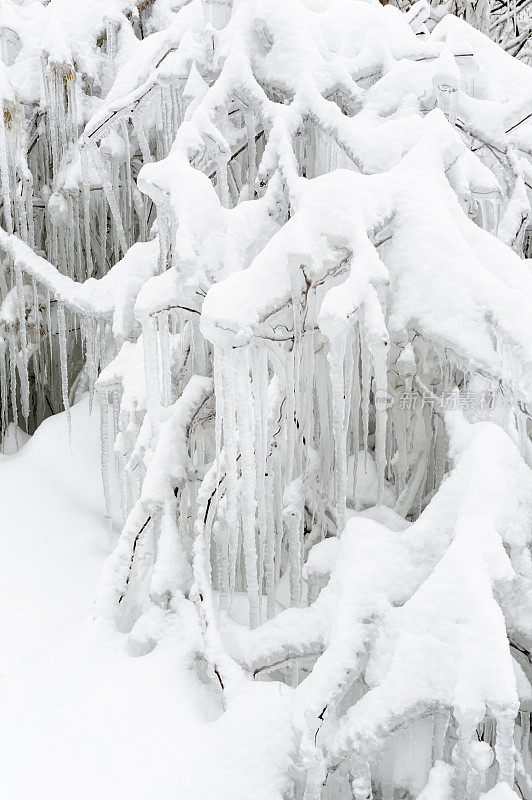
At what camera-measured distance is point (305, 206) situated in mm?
1972

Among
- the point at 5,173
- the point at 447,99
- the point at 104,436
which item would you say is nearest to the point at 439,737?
the point at 104,436

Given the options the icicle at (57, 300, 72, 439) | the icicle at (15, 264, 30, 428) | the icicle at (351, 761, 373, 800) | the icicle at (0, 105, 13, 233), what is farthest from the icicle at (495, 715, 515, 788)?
the icicle at (0, 105, 13, 233)

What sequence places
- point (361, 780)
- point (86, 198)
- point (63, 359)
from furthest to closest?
point (86, 198) < point (63, 359) < point (361, 780)

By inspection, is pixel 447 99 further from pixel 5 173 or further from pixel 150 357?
pixel 5 173

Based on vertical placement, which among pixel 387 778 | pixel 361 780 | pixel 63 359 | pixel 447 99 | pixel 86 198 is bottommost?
pixel 387 778

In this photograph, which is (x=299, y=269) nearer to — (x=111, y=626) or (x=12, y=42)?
(x=111, y=626)

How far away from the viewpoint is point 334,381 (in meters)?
1.78

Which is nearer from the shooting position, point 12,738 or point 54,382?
point 12,738

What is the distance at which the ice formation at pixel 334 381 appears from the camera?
1.64 m

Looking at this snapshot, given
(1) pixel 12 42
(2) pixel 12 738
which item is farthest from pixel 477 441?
(1) pixel 12 42

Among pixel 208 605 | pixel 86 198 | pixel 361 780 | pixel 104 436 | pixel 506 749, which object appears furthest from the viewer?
pixel 86 198

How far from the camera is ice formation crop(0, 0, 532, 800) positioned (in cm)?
164

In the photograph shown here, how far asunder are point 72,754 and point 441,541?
3.50 feet

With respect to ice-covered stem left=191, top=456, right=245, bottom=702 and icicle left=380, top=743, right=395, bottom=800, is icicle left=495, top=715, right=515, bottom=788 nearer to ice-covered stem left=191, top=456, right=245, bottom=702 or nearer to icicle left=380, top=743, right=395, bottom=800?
icicle left=380, top=743, right=395, bottom=800
